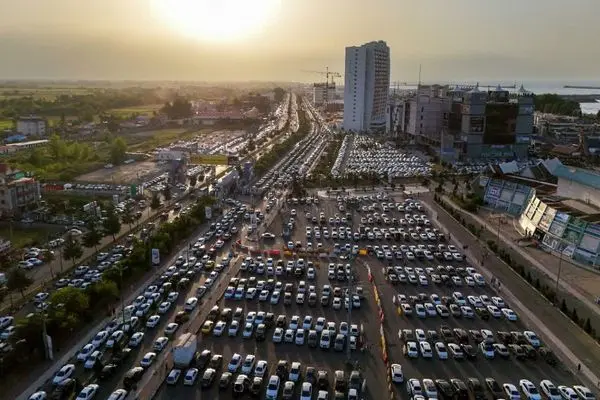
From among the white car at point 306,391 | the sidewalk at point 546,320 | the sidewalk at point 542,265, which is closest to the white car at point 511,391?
the sidewalk at point 546,320

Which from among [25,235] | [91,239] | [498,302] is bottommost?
[25,235]

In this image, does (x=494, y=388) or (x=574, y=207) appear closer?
(x=494, y=388)

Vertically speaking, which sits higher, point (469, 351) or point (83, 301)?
point (83, 301)

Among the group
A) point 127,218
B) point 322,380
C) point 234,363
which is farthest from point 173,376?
point 127,218

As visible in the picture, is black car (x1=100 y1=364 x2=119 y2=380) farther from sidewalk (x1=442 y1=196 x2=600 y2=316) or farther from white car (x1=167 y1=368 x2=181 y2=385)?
sidewalk (x1=442 y1=196 x2=600 y2=316)

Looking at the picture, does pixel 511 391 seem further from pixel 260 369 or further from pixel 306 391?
pixel 260 369

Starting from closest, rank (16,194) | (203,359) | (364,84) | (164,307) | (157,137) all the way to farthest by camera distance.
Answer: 1. (203,359)
2. (164,307)
3. (16,194)
4. (157,137)
5. (364,84)

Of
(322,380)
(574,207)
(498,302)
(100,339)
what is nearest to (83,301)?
(100,339)

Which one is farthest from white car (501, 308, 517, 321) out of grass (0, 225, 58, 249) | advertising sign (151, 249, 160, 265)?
grass (0, 225, 58, 249)

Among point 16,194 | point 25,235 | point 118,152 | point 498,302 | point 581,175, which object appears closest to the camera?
point 498,302
